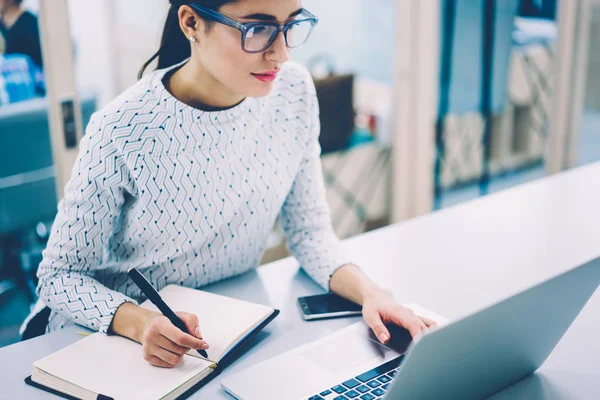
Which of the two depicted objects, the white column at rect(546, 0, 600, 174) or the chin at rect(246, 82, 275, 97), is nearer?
the chin at rect(246, 82, 275, 97)

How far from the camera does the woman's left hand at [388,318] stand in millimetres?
1045

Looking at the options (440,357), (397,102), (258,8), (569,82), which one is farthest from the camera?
(569,82)

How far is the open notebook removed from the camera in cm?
91

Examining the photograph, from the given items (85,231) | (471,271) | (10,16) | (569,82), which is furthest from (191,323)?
(569,82)

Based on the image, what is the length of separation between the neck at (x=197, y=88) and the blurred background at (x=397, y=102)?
143 cm

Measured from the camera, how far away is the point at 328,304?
1.19 m

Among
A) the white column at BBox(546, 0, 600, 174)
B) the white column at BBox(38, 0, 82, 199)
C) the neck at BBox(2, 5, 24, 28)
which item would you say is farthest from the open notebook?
the white column at BBox(546, 0, 600, 174)

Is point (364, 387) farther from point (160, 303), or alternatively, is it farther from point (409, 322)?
point (160, 303)

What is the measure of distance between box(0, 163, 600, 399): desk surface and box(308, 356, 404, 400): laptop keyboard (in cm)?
15

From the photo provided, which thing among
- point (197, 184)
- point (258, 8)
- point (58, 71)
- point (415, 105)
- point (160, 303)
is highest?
point (258, 8)

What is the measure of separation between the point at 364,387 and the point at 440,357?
0.21 meters

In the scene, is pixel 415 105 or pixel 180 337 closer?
pixel 180 337

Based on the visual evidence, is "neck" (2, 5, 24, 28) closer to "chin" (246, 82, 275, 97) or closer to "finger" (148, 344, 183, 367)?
"chin" (246, 82, 275, 97)

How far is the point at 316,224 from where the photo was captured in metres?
1.38
